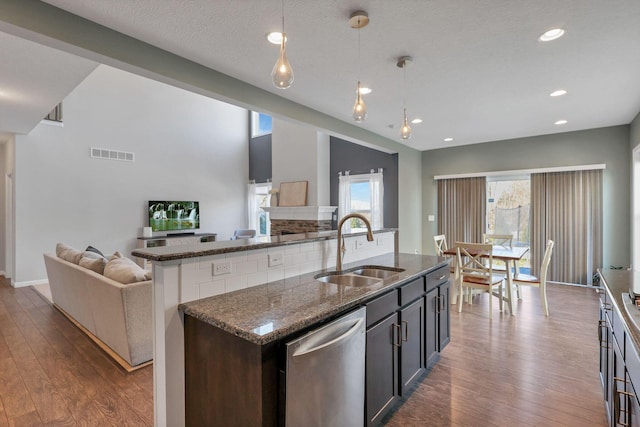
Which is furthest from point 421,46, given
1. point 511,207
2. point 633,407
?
point 511,207

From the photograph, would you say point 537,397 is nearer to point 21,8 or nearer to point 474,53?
point 474,53

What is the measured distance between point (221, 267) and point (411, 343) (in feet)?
4.59

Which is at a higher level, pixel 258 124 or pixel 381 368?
pixel 258 124

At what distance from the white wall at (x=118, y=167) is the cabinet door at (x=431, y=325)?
21.8ft

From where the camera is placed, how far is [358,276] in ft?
7.74

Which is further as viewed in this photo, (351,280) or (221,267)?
(351,280)

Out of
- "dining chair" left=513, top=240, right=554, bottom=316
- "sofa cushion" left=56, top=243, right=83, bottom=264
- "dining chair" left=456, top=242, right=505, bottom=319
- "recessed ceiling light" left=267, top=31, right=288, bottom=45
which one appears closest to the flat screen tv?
"sofa cushion" left=56, top=243, right=83, bottom=264

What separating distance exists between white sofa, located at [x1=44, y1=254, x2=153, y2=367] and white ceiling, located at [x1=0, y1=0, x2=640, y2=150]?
207cm

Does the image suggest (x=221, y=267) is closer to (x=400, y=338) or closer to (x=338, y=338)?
(x=338, y=338)

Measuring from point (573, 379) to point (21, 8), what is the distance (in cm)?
468

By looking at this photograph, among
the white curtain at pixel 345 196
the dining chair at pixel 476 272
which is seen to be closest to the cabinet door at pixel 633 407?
the dining chair at pixel 476 272

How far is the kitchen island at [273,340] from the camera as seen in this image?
48.2 inches

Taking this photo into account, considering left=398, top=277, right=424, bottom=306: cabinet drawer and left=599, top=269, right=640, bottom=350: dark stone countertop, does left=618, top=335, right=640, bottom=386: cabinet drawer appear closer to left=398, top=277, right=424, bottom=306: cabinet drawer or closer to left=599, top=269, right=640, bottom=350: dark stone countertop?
left=599, top=269, right=640, bottom=350: dark stone countertop

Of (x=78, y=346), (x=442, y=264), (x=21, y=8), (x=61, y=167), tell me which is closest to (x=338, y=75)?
(x=442, y=264)
